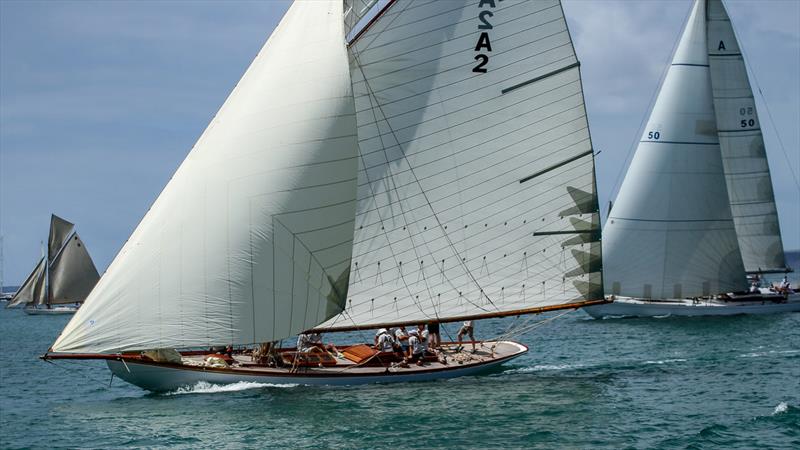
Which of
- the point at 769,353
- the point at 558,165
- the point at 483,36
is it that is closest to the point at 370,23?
the point at 483,36

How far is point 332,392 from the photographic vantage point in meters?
30.9

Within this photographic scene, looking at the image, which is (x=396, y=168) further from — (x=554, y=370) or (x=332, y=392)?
(x=554, y=370)

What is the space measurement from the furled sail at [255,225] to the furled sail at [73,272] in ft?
283

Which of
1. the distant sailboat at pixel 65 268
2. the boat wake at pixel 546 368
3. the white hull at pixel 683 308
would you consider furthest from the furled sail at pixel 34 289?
the boat wake at pixel 546 368

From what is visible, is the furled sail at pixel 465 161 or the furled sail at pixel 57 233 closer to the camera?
the furled sail at pixel 465 161

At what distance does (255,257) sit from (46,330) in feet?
216

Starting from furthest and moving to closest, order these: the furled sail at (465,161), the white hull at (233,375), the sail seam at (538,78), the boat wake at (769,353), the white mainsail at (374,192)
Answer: the boat wake at (769,353) → the sail seam at (538,78) → the furled sail at (465,161) → the white hull at (233,375) → the white mainsail at (374,192)

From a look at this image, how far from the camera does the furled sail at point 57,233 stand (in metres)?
108

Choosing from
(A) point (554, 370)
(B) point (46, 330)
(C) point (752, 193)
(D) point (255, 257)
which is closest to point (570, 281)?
(A) point (554, 370)

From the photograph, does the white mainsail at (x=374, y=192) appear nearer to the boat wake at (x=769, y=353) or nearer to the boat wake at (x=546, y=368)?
the boat wake at (x=546, y=368)

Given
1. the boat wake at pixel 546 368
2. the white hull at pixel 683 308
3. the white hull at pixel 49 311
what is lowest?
the boat wake at pixel 546 368

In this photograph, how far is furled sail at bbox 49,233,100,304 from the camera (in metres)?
110

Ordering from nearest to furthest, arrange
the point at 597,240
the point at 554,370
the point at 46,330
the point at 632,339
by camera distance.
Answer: the point at 597,240 < the point at 554,370 < the point at 632,339 < the point at 46,330

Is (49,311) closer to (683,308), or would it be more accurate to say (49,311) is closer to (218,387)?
(683,308)
